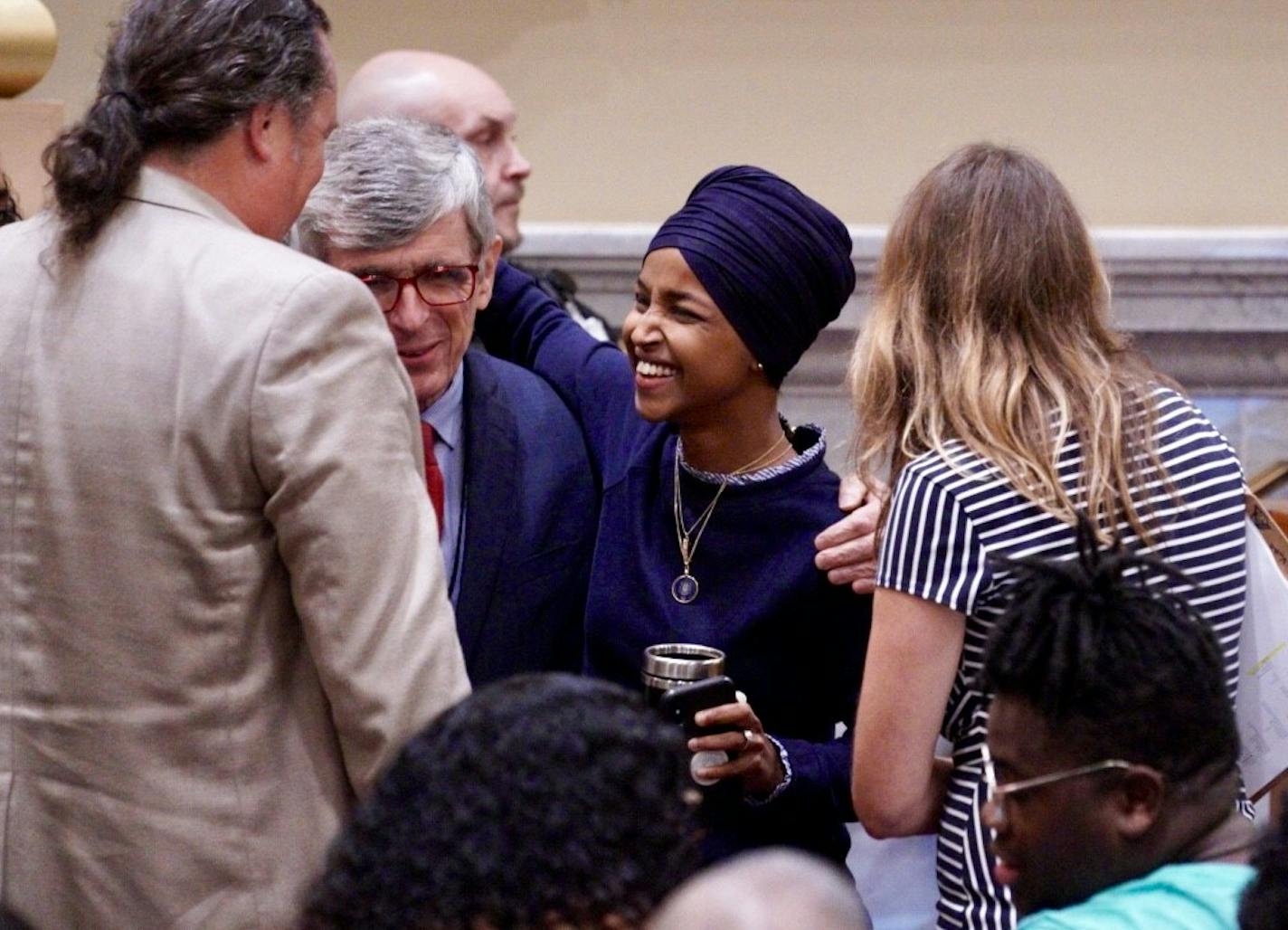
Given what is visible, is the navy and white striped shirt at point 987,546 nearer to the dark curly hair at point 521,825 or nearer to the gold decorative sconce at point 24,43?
the dark curly hair at point 521,825

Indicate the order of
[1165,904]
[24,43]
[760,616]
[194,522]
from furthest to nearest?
[24,43] → [760,616] → [194,522] → [1165,904]

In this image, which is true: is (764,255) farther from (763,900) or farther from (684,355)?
(763,900)

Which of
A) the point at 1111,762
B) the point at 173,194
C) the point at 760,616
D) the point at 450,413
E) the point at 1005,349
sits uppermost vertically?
the point at 173,194

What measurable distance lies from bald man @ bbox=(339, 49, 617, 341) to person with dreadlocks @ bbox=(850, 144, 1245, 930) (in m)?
1.67

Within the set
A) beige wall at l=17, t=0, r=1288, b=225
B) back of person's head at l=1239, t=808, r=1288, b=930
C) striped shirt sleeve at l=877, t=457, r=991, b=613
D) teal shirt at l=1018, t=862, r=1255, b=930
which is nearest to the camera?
→ back of person's head at l=1239, t=808, r=1288, b=930

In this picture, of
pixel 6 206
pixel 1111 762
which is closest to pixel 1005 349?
pixel 1111 762

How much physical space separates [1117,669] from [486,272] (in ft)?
3.72

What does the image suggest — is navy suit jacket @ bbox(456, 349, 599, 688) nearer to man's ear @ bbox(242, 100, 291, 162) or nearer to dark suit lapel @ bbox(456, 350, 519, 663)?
dark suit lapel @ bbox(456, 350, 519, 663)

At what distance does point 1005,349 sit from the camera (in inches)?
75.1

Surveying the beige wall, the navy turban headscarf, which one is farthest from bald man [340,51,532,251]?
the navy turban headscarf

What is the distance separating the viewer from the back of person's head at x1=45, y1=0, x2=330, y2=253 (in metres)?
1.76

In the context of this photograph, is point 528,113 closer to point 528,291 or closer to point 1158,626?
point 528,291

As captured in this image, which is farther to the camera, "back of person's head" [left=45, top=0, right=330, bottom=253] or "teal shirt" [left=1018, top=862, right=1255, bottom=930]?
"back of person's head" [left=45, top=0, right=330, bottom=253]

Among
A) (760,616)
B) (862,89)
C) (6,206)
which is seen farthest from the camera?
(862,89)
